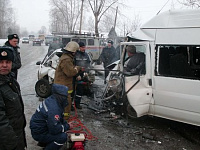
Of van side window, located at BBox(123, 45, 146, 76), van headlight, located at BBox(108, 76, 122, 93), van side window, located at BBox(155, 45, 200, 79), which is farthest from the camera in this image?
van headlight, located at BBox(108, 76, 122, 93)

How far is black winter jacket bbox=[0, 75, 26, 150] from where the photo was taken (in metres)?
1.86

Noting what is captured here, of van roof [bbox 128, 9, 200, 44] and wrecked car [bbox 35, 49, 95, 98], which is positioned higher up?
van roof [bbox 128, 9, 200, 44]

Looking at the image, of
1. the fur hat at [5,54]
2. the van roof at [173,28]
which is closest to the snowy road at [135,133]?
the van roof at [173,28]

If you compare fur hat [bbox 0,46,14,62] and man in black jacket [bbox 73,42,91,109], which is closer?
fur hat [bbox 0,46,14,62]

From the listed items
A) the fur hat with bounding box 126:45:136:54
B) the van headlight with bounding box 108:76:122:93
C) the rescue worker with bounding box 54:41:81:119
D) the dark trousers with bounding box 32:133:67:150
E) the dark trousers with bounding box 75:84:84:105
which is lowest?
the dark trousers with bounding box 32:133:67:150

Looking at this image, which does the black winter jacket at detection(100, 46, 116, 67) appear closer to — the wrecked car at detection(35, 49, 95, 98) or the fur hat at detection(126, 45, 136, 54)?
the wrecked car at detection(35, 49, 95, 98)

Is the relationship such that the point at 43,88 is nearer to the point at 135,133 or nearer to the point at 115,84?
the point at 115,84

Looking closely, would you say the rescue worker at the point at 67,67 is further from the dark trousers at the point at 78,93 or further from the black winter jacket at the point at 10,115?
the black winter jacket at the point at 10,115

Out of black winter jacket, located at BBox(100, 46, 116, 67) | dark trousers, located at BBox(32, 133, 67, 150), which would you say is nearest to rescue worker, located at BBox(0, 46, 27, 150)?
dark trousers, located at BBox(32, 133, 67, 150)

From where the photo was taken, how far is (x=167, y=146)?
3732mm

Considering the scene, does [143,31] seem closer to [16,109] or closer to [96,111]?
[96,111]

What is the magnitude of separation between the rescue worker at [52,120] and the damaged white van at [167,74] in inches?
70.6

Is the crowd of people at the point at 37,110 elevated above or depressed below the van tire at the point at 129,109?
above

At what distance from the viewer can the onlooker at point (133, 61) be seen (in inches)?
170
